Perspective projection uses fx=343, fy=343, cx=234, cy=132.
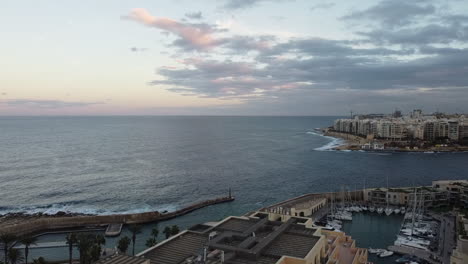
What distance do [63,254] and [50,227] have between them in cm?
739

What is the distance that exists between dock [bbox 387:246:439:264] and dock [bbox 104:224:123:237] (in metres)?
25.0

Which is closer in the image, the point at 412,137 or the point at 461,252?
the point at 461,252

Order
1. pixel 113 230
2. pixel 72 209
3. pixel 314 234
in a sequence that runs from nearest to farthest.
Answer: pixel 314 234, pixel 113 230, pixel 72 209

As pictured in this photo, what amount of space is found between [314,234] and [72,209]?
34438 millimetres

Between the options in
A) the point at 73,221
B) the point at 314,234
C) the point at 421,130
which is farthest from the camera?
the point at 421,130

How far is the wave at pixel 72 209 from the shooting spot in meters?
40.9

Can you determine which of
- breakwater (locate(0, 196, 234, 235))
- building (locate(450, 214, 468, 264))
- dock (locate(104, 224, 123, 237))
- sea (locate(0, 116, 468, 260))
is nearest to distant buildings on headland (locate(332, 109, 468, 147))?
sea (locate(0, 116, 468, 260))

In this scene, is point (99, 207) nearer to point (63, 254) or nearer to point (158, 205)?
point (158, 205)

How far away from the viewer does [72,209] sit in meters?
42.1

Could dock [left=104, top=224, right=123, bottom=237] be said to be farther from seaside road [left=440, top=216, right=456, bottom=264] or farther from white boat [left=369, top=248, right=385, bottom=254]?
seaside road [left=440, top=216, right=456, bottom=264]

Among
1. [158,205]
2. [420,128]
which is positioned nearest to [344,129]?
[420,128]

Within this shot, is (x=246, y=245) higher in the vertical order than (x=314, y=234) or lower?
higher

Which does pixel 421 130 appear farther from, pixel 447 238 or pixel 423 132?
pixel 447 238

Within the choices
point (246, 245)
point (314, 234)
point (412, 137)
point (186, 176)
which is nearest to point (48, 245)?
point (246, 245)
